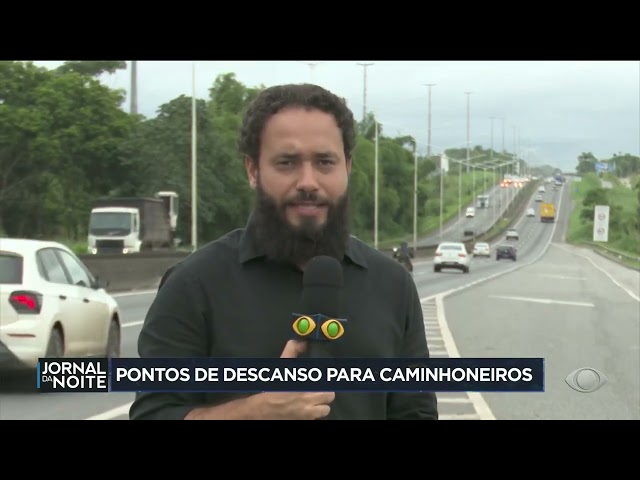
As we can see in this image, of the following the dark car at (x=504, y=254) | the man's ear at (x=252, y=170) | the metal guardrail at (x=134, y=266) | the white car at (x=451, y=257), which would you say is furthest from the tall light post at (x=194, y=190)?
the dark car at (x=504, y=254)

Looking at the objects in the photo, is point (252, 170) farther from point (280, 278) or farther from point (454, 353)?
point (454, 353)

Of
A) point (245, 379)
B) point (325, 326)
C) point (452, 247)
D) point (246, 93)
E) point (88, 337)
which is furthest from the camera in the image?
point (452, 247)

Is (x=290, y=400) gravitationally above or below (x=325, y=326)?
A: below

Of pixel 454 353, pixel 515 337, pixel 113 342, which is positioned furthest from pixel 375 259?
pixel 454 353

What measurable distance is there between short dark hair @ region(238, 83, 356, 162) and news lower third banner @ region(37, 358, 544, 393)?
0.48 metres

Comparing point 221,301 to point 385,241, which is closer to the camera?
point 221,301

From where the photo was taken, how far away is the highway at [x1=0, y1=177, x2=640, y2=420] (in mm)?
4117

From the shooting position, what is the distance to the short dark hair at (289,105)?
97.7 inches

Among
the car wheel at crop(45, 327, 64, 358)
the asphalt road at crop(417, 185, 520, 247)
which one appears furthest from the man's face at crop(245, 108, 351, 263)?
the asphalt road at crop(417, 185, 520, 247)

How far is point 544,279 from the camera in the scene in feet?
46.6

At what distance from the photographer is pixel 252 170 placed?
257 centimetres

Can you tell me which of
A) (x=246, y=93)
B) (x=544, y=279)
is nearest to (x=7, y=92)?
(x=246, y=93)

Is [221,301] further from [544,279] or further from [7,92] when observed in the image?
[544,279]

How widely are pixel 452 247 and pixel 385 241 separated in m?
10.9
